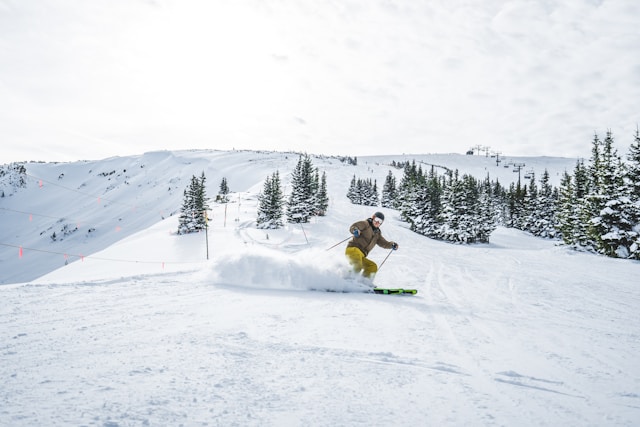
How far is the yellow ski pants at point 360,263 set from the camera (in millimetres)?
7676

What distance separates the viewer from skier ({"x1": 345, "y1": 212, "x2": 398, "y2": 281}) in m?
7.73

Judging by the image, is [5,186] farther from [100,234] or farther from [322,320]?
[322,320]

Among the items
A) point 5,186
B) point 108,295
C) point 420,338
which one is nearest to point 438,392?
point 420,338

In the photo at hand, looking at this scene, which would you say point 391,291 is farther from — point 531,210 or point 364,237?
point 531,210

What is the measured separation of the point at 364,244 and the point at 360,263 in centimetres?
68

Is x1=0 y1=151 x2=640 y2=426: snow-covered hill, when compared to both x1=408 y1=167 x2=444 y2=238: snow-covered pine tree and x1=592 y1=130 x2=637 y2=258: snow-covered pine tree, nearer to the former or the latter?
x1=592 y1=130 x2=637 y2=258: snow-covered pine tree

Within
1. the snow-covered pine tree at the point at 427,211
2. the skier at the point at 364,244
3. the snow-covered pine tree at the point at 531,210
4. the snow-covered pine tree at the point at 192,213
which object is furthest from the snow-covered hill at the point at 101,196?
the skier at the point at 364,244

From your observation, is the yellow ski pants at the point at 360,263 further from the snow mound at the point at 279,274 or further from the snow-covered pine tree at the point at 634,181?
the snow-covered pine tree at the point at 634,181

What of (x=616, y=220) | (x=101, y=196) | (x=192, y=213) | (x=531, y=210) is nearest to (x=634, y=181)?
(x=616, y=220)

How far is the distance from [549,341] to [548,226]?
57.6m

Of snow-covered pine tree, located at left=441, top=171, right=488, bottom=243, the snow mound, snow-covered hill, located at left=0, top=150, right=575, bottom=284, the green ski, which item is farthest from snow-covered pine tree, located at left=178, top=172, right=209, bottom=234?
snow-covered pine tree, located at left=441, top=171, right=488, bottom=243

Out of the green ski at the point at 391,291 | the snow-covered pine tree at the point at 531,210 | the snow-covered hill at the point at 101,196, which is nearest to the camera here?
the green ski at the point at 391,291

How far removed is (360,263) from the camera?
770 cm

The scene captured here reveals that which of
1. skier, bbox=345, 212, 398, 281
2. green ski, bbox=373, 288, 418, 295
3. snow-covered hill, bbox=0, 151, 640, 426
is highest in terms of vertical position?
skier, bbox=345, 212, 398, 281
